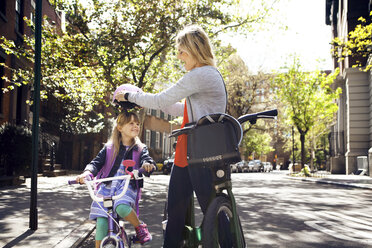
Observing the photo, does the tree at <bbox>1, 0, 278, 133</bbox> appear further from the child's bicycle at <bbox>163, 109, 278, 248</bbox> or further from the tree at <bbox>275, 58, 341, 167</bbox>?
the tree at <bbox>275, 58, 341, 167</bbox>

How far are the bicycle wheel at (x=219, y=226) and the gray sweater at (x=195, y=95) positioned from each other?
0.61 metres

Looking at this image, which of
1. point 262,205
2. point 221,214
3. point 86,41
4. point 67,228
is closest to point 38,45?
point 67,228

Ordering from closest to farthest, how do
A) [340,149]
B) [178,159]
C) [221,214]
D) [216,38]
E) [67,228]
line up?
[221,214]
[178,159]
[67,228]
[216,38]
[340,149]

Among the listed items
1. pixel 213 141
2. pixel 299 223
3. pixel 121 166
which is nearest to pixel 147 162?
pixel 121 166

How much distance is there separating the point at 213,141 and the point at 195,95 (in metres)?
0.43

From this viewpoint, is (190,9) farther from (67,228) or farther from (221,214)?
(221,214)

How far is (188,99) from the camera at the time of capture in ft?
9.31

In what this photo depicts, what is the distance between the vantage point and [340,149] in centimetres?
3419

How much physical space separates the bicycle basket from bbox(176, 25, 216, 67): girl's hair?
49 centimetres

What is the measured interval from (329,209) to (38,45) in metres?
6.78

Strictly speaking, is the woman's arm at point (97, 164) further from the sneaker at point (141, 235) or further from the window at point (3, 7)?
the window at point (3, 7)

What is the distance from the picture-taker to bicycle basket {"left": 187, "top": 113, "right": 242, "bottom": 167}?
253cm

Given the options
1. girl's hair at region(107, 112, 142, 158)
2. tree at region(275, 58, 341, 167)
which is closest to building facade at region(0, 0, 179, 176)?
girl's hair at region(107, 112, 142, 158)

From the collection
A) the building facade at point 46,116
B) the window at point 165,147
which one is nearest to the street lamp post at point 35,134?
the building facade at point 46,116
